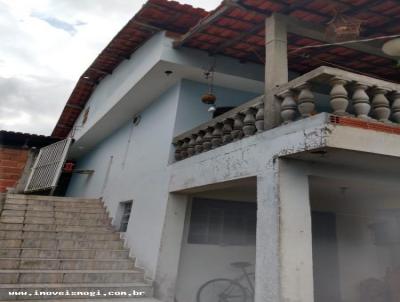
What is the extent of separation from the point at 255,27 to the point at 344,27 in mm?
1534

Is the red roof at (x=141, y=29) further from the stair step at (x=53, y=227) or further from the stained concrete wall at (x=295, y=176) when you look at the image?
the stair step at (x=53, y=227)

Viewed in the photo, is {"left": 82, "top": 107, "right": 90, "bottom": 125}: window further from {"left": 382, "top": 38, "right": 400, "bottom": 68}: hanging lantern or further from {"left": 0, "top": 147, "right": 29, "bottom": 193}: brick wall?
{"left": 382, "top": 38, "right": 400, "bottom": 68}: hanging lantern

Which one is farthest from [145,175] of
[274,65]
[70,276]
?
[274,65]

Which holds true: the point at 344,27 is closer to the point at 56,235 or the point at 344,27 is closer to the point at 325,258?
the point at 325,258

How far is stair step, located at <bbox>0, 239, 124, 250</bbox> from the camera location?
607 cm

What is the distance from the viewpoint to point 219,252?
20.7 ft

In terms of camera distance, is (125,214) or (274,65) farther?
(125,214)

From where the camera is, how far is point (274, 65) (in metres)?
4.20

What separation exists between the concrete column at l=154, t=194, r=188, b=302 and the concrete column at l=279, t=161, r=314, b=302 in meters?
3.05

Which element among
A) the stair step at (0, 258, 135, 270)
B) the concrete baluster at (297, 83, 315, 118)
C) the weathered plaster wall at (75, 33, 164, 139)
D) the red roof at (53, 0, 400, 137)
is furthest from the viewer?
the weathered plaster wall at (75, 33, 164, 139)

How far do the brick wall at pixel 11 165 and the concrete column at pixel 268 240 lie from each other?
11.6m

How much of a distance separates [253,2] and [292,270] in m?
3.74

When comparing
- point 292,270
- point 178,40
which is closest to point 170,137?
point 178,40

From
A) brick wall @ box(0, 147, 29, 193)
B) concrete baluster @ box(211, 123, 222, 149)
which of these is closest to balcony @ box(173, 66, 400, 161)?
concrete baluster @ box(211, 123, 222, 149)
